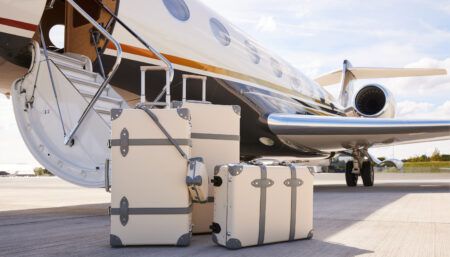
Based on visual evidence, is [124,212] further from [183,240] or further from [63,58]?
[63,58]

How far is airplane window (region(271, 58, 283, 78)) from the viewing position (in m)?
11.0

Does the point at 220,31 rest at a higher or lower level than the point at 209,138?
higher

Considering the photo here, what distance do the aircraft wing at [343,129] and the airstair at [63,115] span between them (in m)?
5.03

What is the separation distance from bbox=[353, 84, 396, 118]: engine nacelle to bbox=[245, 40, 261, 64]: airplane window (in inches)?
240

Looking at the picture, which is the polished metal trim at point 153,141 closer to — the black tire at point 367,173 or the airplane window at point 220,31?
the airplane window at point 220,31

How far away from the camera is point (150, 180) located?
374cm

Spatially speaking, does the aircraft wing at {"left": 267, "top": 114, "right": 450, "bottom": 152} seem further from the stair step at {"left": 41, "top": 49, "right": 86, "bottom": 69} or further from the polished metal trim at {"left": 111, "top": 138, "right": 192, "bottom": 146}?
the polished metal trim at {"left": 111, "top": 138, "right": 192, "bottom": 146}

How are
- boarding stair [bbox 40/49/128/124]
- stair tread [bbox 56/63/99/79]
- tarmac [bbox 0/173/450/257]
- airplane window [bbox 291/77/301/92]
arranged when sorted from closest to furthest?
tarmac [bbox 0/173/450/257] < boarding stair [bbox 40/49/128/124] < stair tread [bbox 56/63/99/79] < airplane window [bbox 291/77/301/92]

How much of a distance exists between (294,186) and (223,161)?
0.71 metres

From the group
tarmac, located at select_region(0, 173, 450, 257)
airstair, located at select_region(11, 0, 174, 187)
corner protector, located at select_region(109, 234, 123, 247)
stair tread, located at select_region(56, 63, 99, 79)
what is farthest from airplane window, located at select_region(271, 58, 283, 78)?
corner protector, located at select_region(109, 234, 123, 247)

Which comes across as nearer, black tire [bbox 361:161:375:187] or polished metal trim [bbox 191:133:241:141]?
polished metal trim [bbox 191:133:241:141]

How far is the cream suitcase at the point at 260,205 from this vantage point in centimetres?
363

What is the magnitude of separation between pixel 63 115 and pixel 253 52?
5205 mm

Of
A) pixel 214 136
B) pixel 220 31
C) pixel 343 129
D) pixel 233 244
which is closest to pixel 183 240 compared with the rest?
pixel 233 244
